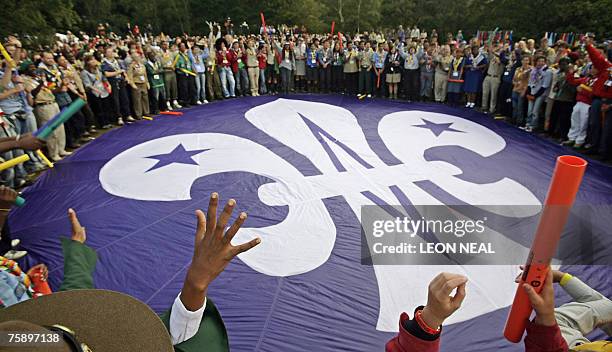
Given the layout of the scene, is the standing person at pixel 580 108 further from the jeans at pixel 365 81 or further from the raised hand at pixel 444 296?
the raised hand at pixel 444 296

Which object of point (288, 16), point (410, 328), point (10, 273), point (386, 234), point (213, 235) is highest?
point (288, 16)

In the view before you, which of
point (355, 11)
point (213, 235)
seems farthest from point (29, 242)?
point (355, 11)

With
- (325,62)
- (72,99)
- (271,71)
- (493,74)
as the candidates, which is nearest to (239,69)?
(271,71)

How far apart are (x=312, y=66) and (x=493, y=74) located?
4961 mm

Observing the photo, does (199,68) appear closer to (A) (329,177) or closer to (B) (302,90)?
(B) (302,90)

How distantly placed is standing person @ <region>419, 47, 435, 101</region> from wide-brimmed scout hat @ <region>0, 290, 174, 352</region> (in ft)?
35.1

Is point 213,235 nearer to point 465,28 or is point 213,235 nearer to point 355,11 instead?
point 465,28

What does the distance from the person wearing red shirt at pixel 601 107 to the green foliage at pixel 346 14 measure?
1555 cm

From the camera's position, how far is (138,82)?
9086 millimetres

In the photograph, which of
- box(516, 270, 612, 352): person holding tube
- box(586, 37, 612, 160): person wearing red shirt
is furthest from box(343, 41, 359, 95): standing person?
box(516, 270, 612, 352): person holding tube

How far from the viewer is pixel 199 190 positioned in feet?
18.6

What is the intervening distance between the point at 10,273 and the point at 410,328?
90.7 inches

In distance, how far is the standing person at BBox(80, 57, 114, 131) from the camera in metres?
7.84

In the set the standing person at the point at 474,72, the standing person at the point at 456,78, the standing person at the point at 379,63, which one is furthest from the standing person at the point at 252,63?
the standing person at the point at 474,72
